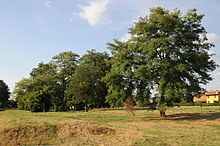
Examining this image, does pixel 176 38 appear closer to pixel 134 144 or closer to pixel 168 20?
pixel 168 20

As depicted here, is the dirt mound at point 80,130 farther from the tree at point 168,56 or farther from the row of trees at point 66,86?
the row of trees at point 66,86

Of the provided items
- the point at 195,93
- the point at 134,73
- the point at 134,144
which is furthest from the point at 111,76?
the point at 134,144

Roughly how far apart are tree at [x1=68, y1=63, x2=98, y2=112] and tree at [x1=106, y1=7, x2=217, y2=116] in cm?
2241

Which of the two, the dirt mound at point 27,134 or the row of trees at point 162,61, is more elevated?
the row of trees at point 162,61

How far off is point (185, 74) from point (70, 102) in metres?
35.4

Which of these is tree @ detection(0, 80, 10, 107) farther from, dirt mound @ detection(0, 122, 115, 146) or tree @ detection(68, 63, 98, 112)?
dirt mound @ detection(0, 122, 115, 146)

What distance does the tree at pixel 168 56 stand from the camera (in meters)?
23.8

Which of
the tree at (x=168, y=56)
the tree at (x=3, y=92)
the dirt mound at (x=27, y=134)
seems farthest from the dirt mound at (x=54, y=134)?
the tree at (x=3, y=92)

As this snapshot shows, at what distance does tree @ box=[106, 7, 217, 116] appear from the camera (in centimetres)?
2383

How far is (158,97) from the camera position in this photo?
83.4 ft

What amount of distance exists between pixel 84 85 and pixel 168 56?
2644 centimetres

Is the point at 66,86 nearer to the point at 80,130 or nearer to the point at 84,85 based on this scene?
the point at 84,85

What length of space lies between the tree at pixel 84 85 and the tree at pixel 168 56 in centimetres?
2241

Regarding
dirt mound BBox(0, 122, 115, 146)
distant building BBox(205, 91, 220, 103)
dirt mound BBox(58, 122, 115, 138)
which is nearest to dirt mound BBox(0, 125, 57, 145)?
dirt mound BBox(0, 122, 115, 146)
